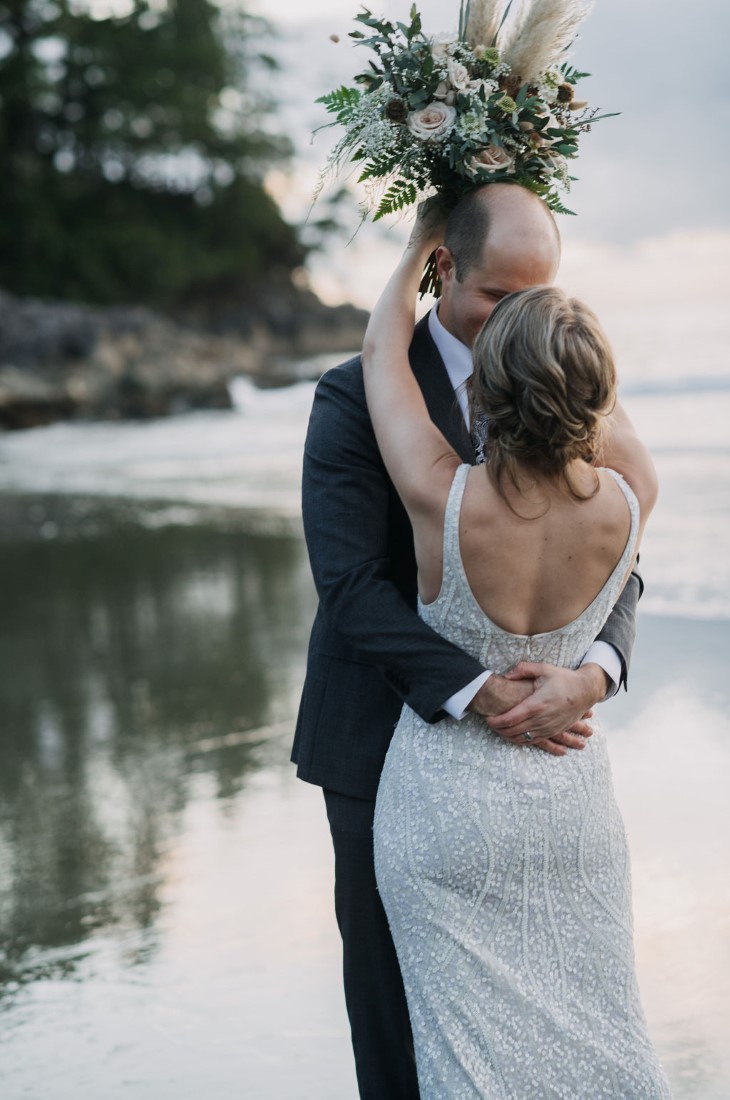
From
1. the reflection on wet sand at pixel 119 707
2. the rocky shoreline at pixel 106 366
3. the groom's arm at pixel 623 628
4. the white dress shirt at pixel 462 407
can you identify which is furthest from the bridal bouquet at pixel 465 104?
the rocky shoreline at pixel 106 366

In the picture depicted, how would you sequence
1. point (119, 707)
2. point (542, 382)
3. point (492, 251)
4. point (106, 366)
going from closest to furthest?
point (542, 382) < point (492, 251) < point (119, 707) < point (106, 366)

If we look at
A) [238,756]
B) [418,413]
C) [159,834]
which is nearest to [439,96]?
[418,413]

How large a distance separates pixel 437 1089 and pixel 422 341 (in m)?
1.36

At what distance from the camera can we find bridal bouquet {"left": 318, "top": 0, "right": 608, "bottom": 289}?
7.73 feet

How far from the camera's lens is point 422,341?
97.8 inches

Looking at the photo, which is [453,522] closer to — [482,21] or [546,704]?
[546,704]

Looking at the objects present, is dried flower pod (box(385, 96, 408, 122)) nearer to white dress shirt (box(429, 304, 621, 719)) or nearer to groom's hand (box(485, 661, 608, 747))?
white dress shirt (box(429, 304, 621, 719))

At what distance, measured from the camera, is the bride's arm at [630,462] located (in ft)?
7.35

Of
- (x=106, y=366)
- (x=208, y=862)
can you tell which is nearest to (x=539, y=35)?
(x=208, y=862)

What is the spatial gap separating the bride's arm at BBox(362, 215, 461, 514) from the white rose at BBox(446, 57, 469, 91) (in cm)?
26

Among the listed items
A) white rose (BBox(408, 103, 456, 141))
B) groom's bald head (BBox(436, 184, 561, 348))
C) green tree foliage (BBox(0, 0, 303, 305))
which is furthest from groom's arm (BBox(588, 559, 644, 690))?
green tree foliage (BBox(0, 0, 303, 305))

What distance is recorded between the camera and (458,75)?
7.72 ft

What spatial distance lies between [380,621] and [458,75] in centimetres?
103

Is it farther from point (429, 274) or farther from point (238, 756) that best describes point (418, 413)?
point (238, 756)
